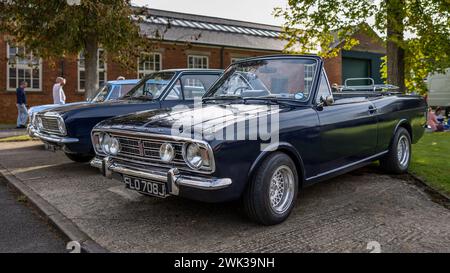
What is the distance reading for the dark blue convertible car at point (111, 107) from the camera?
6.51m

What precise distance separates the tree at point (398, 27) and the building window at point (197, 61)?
786cm

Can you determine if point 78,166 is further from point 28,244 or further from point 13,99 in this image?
point 13,99

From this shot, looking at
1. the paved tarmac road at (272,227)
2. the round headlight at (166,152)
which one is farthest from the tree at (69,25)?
the round headlight at (166,152)

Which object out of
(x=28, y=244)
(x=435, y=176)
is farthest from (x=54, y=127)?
(x=435, y=176)

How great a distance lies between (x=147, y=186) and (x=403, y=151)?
14.2ft

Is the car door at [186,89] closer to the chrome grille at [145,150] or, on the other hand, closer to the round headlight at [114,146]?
the round headlight at [114,146]

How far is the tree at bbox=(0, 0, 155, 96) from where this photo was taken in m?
11.4

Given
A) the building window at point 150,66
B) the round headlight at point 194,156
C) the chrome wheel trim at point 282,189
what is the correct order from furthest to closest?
the building window at point 150,66
the chrome wheel trim at point 282,189
the round headlight at point 194,156

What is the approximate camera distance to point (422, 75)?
51.2 feet

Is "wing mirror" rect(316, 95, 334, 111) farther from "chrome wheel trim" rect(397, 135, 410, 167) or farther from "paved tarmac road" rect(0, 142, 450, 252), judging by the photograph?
"chrome wheel trim" rect(397, 135, 410, 167)

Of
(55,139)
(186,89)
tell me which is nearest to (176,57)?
(186,89)

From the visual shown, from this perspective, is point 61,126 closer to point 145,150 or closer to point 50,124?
point 50,124
